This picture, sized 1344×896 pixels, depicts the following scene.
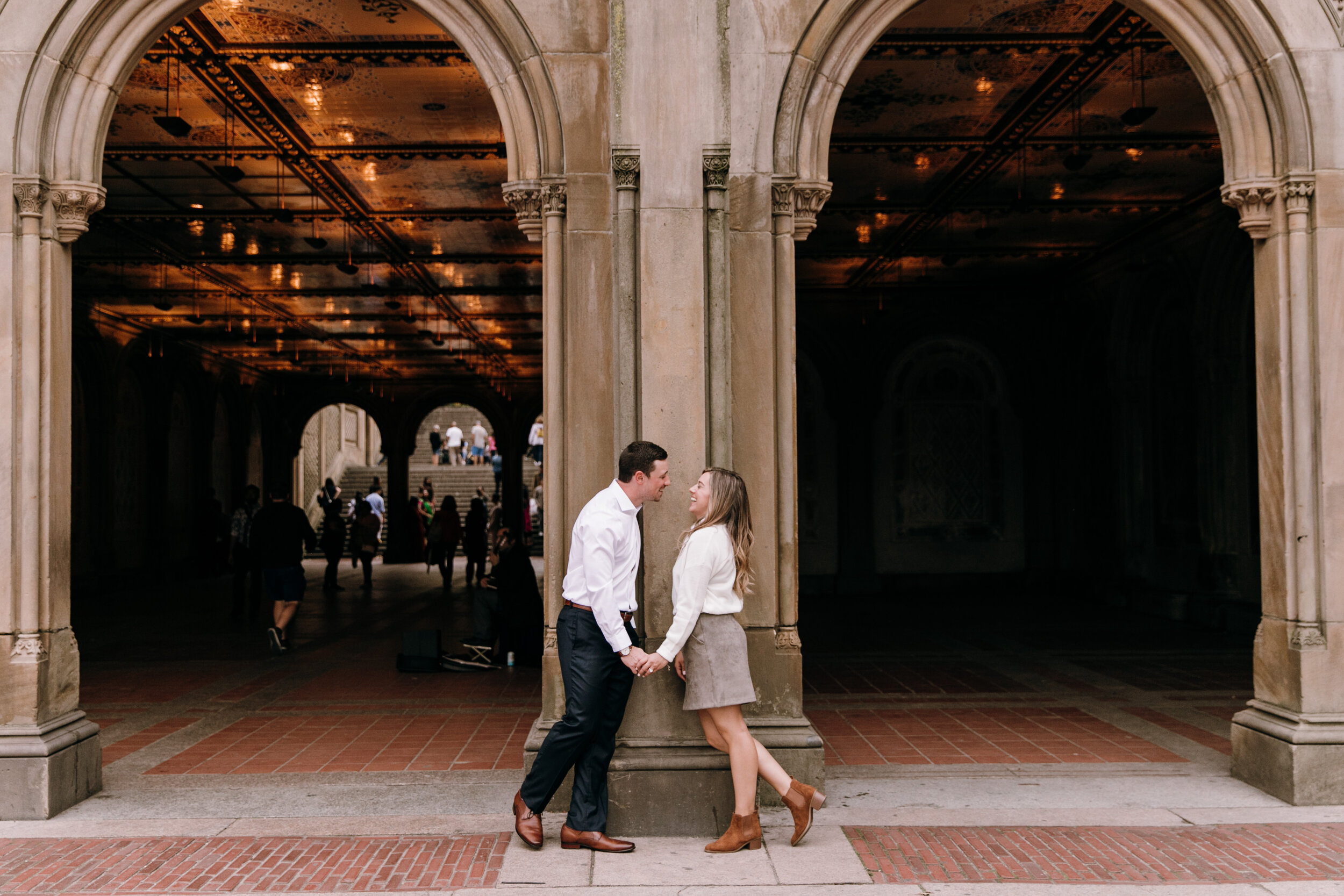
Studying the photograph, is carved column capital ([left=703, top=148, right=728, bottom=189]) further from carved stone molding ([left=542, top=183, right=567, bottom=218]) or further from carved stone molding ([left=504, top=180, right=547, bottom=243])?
carved stone molding ([left=504, top=180, right=547, bottom=243])

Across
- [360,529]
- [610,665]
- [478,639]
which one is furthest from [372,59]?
[360,529]

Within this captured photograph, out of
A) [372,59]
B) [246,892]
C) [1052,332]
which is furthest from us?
[1052,332]

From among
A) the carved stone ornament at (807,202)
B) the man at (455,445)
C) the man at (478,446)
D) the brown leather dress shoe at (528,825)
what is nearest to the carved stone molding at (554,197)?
the carved stone ornament at (807,202)

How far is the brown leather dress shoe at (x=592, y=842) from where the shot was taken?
5020mm

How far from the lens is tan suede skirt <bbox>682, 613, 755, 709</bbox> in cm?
498

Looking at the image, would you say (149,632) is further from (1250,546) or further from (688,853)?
(1250,546)

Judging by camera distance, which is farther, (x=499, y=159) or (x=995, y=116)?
(x=499, y=159)

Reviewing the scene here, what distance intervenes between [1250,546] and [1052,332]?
19.4 feet

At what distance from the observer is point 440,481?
125 feet

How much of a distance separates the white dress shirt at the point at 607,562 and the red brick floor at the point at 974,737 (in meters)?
2.38

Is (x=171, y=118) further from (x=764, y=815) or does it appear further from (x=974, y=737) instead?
(x=974, y=737)

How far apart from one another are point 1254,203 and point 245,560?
12.8 m

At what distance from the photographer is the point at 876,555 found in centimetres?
1820

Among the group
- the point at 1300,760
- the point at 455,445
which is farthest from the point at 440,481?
the point at 1300,760
